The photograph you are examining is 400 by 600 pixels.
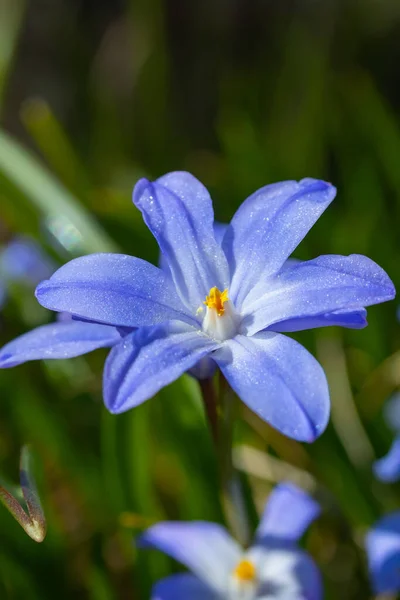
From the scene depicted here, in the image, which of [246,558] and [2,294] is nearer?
[246,558]

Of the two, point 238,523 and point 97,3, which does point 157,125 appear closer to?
point 97,3

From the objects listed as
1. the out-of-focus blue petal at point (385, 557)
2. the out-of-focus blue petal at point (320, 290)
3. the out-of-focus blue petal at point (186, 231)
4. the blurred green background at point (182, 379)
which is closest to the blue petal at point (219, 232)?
the out-of-focus blue petal at point (186, 231)

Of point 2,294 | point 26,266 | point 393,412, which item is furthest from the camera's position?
point 26,266

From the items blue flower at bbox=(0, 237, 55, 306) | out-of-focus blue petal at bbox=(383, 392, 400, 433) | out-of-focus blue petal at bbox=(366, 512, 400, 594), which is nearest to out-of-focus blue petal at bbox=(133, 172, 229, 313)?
out-of-focus blue petal at bbox=(366, 512, 400, 594)

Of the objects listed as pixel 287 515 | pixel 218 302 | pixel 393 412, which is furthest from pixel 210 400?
pixel 393 412

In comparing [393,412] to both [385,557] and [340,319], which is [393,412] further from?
[340,319]

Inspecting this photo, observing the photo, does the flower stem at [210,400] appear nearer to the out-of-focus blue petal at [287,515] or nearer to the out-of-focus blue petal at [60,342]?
the out-of-focus blue petal at [60,342]

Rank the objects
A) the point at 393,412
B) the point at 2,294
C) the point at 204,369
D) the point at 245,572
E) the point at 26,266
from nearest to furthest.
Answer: the point at 204,369 → the point at 245,572 → the point at 393,412 → the point at 2,294 → the point at 26,266
